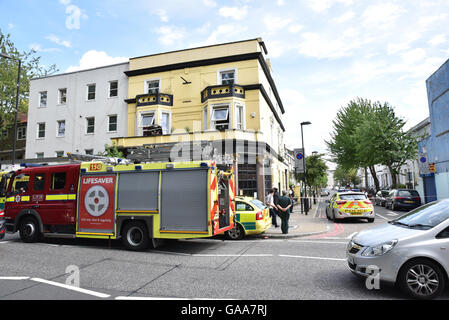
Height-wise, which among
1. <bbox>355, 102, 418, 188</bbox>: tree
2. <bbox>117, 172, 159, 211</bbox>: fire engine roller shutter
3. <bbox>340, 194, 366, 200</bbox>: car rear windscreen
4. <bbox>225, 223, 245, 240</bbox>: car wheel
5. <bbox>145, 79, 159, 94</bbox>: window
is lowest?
<bbox>225, 223, 245, 240</bbox>: car wheel

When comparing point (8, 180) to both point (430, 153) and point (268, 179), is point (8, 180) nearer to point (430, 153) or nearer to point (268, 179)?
point (268, 179)

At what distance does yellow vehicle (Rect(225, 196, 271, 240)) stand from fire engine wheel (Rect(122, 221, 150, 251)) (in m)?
3.04

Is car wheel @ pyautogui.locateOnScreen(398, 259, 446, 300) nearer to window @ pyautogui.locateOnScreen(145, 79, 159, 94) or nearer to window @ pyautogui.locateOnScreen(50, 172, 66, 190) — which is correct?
window @ pyautogui.locateOnScreen(50, 172, 66, 190)

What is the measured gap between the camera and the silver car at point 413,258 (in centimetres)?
406

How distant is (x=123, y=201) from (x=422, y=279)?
23.3 feet

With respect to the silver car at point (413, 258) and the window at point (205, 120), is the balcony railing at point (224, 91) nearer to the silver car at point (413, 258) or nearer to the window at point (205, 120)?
the window at point (205, 120)

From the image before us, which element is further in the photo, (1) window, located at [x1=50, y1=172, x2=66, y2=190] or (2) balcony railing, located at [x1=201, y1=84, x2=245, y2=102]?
(2) balcony railing, located at [x1=201, y1=84, x2=245, y2=102]

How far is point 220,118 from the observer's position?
806 inches

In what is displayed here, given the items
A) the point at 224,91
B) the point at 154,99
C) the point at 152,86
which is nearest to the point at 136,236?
the point at 224,91

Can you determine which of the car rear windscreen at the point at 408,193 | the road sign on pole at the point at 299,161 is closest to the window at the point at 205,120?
the road sign on pole at the point at 299,161

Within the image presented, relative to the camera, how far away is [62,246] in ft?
29.1

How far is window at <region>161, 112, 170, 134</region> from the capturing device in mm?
21969

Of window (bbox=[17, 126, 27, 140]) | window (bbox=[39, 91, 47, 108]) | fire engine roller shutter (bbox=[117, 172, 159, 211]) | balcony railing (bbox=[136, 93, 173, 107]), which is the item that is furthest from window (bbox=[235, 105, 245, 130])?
window (bbox=[17, 126, 27, 140])
